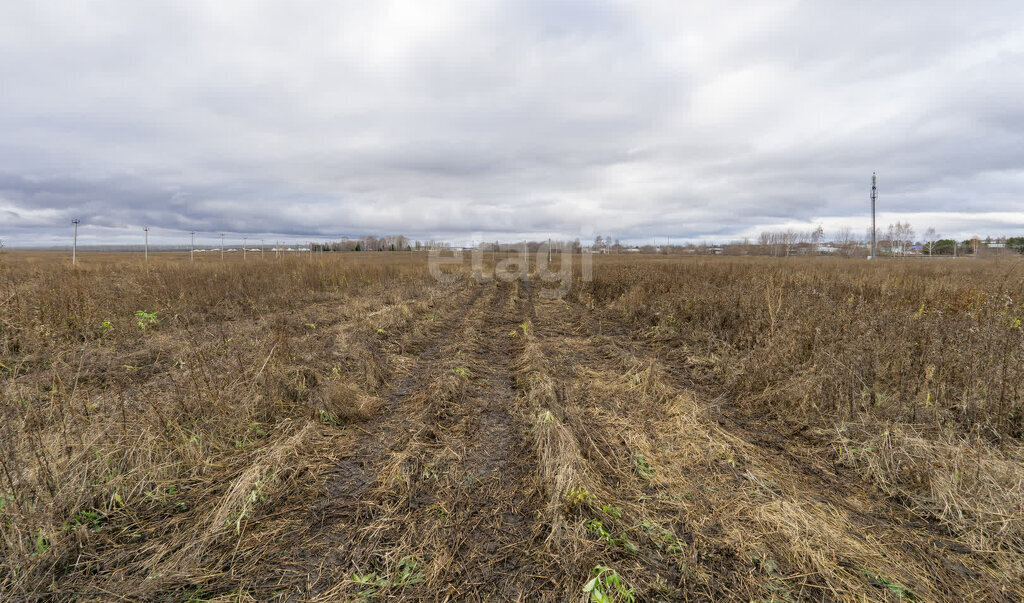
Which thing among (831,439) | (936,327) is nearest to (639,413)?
(831,439)

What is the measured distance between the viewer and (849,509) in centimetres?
279

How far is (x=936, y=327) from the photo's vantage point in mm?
4996

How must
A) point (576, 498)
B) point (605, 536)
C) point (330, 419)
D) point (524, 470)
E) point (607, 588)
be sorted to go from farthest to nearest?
point (330, 419) → point (524, 470) → point (576, 498) → point (605, 536) → point (607, 588)

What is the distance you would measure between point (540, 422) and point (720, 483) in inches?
67.9

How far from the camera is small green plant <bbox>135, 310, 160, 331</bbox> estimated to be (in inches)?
282

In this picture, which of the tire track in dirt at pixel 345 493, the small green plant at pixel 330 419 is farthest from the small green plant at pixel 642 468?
the small green plant at pixel 330 419

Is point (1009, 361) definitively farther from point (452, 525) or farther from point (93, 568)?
point (93, 568)

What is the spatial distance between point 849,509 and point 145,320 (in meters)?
12.0

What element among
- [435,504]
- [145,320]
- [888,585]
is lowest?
[888,585]

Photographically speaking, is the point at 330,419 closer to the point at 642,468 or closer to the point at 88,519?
the point at 88,519

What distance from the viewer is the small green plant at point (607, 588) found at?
1929 millimetres

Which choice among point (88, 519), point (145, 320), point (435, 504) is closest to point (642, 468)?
point (435, 504)

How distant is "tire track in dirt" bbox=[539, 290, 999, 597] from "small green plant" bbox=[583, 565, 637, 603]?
1087 millimetres

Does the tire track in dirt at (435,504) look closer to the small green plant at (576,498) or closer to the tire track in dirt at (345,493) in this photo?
the tire track in dirt at (345,493)
